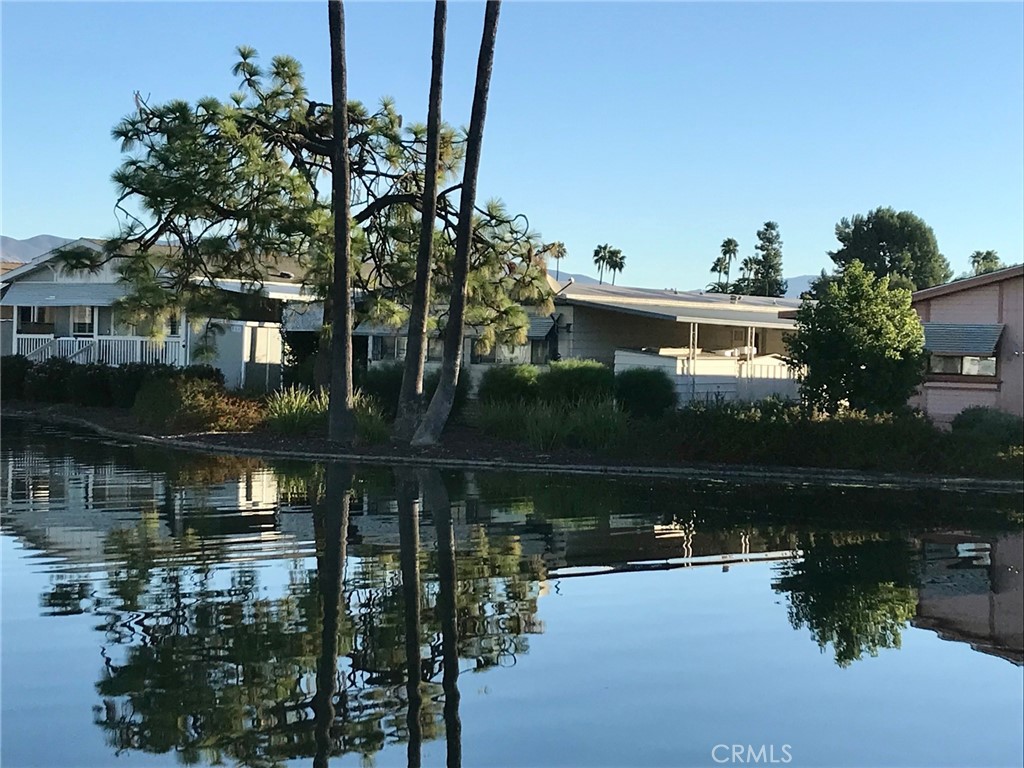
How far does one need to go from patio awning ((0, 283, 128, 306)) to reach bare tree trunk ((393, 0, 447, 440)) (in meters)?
16.7

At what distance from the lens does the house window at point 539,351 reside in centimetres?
3152

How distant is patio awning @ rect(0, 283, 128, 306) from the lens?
3812 cm

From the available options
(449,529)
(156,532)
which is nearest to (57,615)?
(156,532)

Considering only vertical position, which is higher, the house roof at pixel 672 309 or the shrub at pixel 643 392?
the house roof at pixel 672 309

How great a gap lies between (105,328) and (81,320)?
6.18ft

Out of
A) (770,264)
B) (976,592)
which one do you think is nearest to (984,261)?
(770,264)

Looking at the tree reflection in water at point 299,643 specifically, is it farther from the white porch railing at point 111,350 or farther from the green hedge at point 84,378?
the white porch railing at point 111,350

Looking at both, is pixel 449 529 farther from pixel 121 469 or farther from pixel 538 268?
pixel 538 268

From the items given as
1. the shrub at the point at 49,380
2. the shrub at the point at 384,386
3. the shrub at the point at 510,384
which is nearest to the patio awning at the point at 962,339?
the shrub at the point at 510,384

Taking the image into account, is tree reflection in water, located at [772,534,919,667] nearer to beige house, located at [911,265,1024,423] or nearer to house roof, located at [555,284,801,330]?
beige house, located at [911,265,1024,423]

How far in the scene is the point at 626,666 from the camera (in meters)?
8.51

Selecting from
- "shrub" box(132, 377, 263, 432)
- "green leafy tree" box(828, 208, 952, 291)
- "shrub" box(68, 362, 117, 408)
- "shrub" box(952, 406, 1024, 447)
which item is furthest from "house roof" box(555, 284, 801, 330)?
"green leafy tree" box(828, 208, 952, 291)

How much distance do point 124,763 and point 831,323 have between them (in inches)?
709

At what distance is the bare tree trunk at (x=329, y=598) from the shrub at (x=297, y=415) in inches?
267
